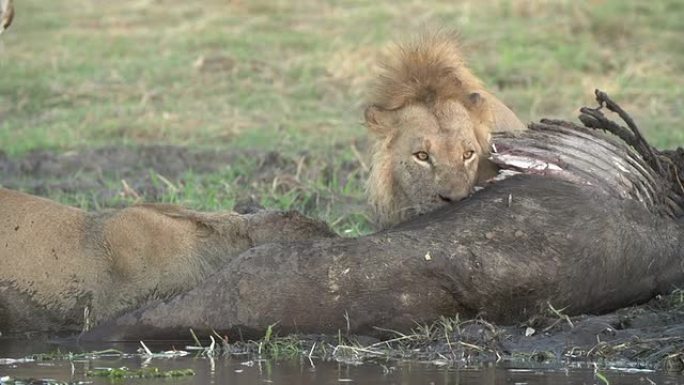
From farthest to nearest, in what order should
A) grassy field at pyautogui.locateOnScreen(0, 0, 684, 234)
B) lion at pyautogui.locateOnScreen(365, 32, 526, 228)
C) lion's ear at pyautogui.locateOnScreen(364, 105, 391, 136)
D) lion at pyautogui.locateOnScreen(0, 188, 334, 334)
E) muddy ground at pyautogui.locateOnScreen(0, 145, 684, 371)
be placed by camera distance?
1. grassy field at pyautogui.locateOnScreen(0, 0, 684, 234)
2. lion's ear at pyautogui.locateOnScreen(364, 105, 391, 136)
3. lion at pyautogui.locateOnScreen(365, 32, 526, 228)
4. lion at pyautogui.locateOnScreen(0, 188, 334, 334)
5. muddy ground at pyautogui.locateOnScreen(0, 145, 684, 371)

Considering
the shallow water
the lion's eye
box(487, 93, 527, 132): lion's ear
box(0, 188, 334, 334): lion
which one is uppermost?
box(487, 93, 527, 132): lion's ear

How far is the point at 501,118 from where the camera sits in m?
6.57

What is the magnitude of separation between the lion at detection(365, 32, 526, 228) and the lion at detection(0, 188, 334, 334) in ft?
1.70

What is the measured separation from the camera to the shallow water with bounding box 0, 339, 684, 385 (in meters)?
4.91

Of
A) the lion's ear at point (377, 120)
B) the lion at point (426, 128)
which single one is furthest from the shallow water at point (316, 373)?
the lion's ear at point (377, 120)

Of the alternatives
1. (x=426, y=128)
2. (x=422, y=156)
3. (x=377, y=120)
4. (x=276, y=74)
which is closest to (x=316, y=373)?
(x=422, y=156)

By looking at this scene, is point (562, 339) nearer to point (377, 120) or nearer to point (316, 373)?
point (316, 373)

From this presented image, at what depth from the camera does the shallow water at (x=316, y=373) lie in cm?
491

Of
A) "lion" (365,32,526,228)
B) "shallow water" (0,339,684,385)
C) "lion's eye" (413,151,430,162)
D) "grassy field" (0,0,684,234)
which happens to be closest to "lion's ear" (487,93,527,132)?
"lion" (365,32,526,228)

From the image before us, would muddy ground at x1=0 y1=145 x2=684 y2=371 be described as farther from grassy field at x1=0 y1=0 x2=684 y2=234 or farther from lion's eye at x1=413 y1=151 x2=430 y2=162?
grassy field at x1=0 y1=0 x2=684 y2=234

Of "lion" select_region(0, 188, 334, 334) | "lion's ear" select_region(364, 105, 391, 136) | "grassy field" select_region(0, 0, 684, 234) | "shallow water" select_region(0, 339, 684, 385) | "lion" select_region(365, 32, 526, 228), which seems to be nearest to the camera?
"shallow water" select_region(0, 339, 684, 385)

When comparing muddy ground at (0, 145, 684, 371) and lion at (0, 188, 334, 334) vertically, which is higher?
lion at (0, 188, 334, 334)

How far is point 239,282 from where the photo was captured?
18.2 feet

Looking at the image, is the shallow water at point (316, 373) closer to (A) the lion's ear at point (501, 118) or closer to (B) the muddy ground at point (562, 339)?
(B) the muddy ground at point (562, 339)
